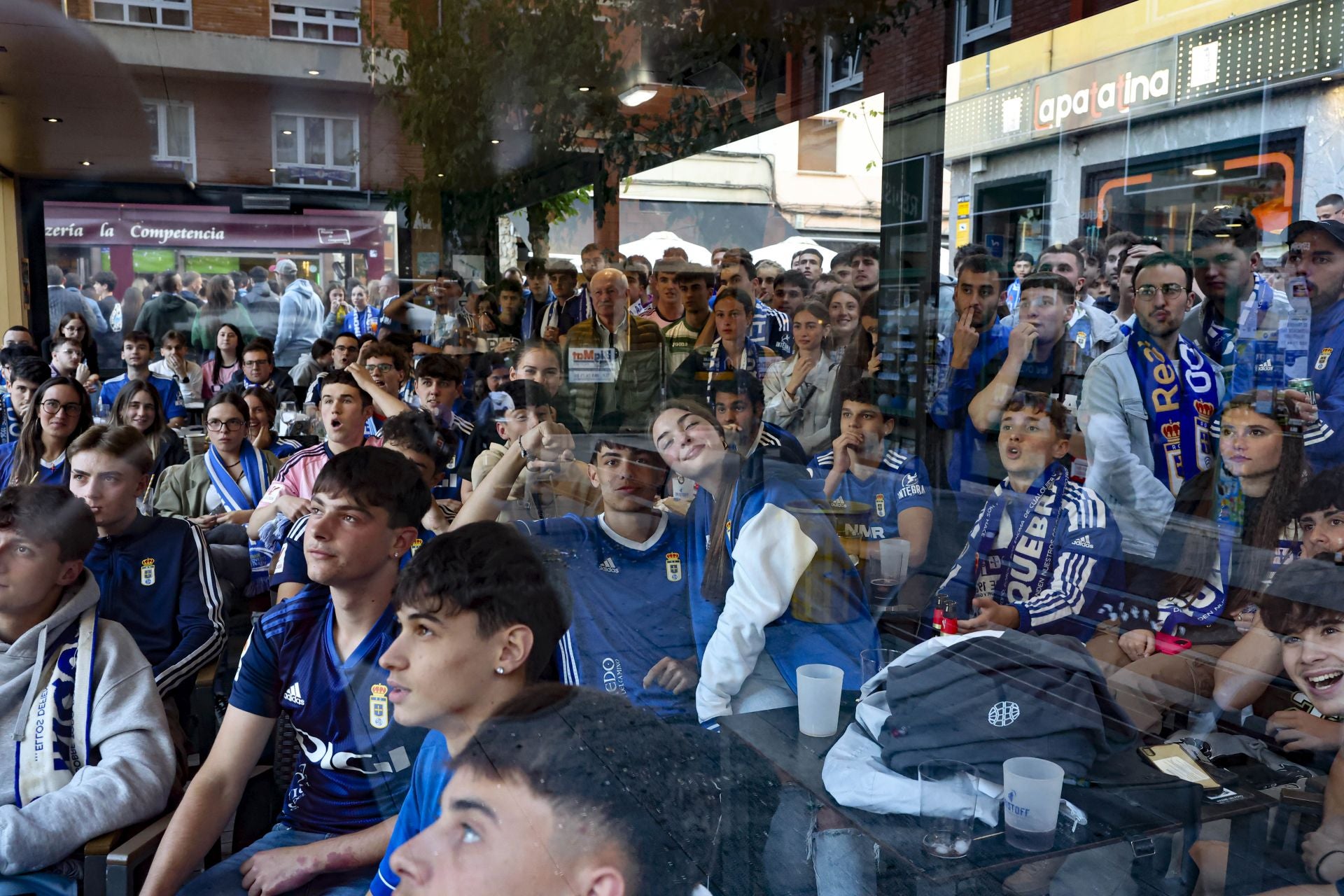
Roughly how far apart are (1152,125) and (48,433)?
3485mm

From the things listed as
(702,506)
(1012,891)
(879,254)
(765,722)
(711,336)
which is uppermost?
(879,254)

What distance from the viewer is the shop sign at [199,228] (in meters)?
2.04

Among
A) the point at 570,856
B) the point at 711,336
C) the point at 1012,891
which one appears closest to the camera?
the point at 570,856

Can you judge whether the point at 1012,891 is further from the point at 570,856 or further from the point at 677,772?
the point at 570,856

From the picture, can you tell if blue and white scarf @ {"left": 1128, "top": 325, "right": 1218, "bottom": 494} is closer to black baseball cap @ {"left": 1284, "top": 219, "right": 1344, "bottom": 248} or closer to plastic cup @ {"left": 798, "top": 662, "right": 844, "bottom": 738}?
black baseball cap @ {"left": 1284, "top": 219, "right": 1344, "bottom": 248}

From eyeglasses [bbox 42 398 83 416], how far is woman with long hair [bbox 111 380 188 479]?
0.07 metres

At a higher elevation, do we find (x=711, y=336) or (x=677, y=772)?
(x=711, y=336)

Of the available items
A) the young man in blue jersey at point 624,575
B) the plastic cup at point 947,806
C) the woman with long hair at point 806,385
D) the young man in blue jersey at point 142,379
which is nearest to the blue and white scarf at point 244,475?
the young man in blue jersey at point 142,379

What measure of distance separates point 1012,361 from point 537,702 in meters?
2.91

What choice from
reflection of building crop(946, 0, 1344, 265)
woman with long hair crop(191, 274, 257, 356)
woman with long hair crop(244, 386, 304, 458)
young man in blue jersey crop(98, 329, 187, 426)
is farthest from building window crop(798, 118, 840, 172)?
young man in blue jersey crop(98, 329, 187, 426)

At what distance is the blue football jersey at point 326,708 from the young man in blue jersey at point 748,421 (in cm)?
63

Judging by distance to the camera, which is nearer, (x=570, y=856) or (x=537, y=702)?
(x=570, y=856)

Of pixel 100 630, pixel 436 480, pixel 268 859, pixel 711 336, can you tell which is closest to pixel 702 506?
pixel 436 480

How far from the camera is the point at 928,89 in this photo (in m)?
2.98
